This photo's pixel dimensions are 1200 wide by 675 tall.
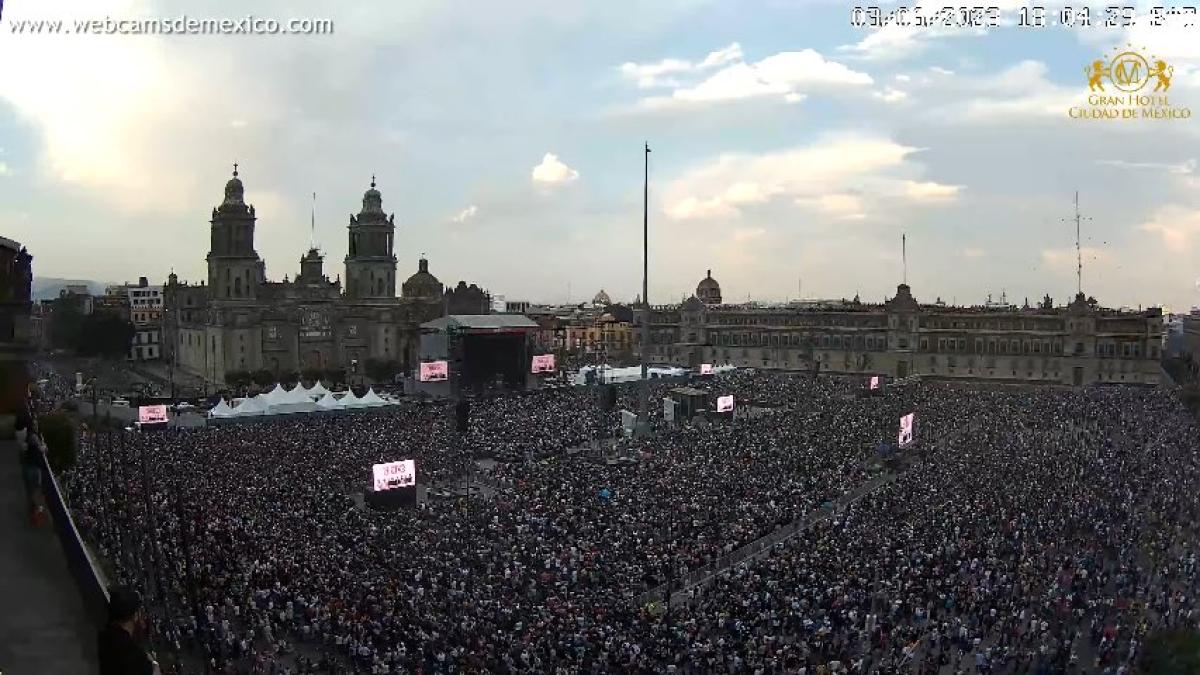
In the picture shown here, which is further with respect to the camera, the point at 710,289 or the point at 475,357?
the point at 710,289

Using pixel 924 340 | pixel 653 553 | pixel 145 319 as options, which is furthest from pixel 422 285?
pixel 653 553

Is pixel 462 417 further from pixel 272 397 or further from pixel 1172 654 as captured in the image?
pixel 1172 654

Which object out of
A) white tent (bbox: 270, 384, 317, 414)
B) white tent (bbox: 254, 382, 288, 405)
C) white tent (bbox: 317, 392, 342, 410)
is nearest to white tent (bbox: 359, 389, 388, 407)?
white tent (bbox: 317, 392, 342, 410)

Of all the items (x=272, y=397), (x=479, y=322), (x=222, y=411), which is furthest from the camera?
(x=479, y=322)

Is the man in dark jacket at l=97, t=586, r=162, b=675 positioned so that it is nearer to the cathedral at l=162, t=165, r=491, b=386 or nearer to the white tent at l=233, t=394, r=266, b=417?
the white tent at l=233, t=394, r=266, b=417

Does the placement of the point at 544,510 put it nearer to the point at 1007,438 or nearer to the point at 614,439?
the point at 614,439

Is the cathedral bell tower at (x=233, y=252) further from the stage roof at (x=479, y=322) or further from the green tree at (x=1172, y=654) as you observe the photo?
the green tree at (x=1172, y=654)
